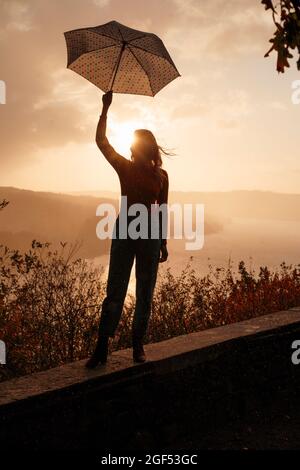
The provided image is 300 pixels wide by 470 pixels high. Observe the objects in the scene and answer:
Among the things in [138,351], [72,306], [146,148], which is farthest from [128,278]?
[72,306]

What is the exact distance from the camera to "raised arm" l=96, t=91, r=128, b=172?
Answer: 3.39m

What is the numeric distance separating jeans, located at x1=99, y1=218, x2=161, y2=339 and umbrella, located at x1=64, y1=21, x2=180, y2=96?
1.24m

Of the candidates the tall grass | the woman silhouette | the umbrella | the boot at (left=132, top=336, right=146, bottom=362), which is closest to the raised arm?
the woman silhouette

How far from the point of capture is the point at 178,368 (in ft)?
11.3

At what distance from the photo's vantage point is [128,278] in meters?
3.51

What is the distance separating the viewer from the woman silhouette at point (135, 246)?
3439 millimetres

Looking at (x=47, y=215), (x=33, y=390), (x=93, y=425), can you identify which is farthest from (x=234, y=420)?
(x=47, y=215)

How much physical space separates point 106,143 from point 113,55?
2.53 ft

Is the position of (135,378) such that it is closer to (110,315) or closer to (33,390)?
(110,315)

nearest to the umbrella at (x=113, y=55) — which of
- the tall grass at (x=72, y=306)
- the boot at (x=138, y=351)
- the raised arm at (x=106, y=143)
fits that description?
the raised arm at (x=106, y=143)

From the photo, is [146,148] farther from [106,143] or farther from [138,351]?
[138,351]

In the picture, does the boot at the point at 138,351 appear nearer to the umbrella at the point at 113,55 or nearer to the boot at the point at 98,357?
the boot at the point at 98,357

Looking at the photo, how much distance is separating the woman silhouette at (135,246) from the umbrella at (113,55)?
239mm
